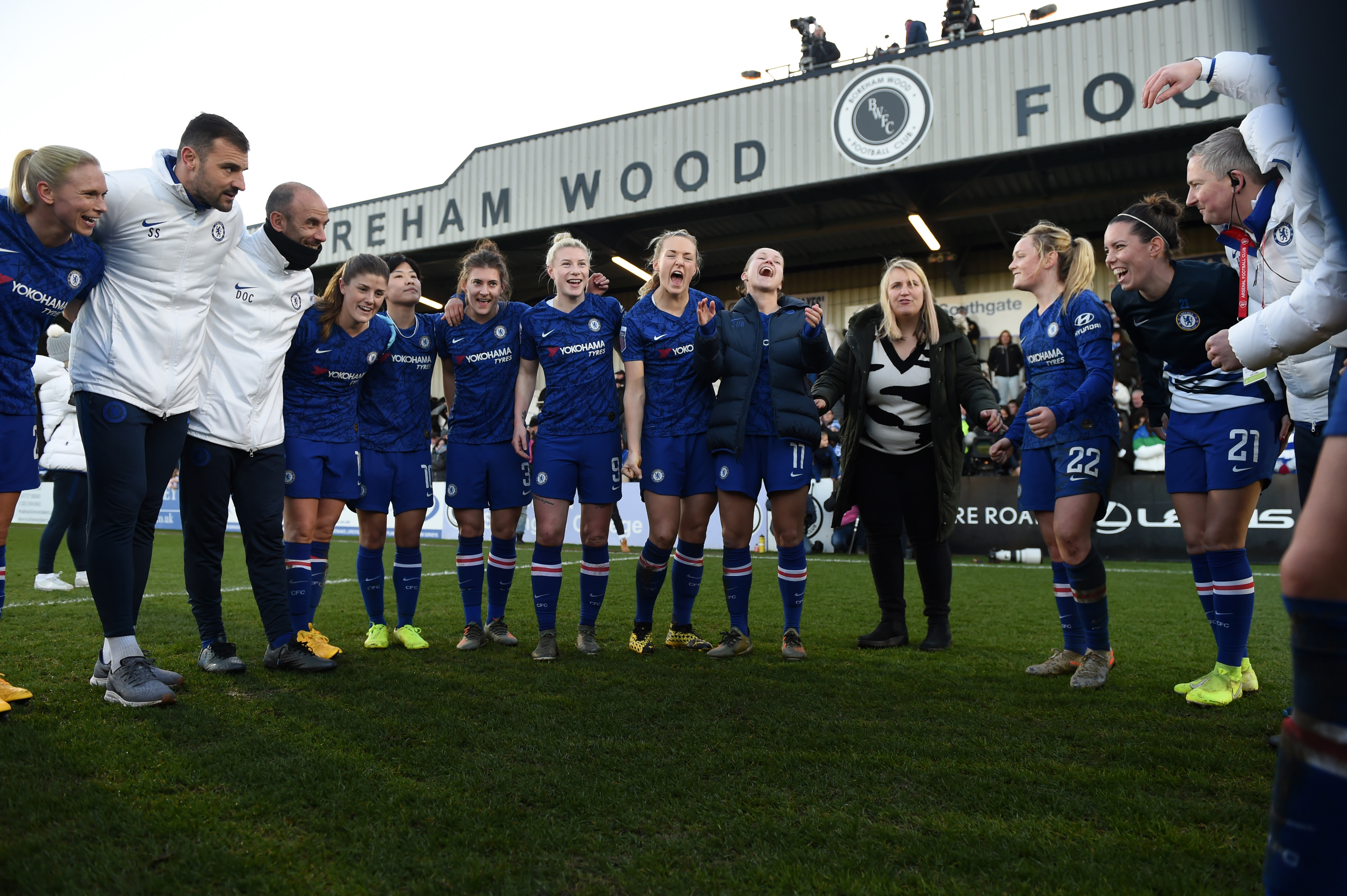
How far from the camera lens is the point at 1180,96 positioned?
13422 mm

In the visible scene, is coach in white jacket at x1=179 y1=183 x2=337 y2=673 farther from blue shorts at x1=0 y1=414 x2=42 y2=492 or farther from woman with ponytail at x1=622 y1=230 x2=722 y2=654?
woman with ponytail at x1=622 y1=230 x2=722 y2=654

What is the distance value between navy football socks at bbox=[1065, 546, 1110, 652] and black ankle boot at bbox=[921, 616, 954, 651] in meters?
0.86

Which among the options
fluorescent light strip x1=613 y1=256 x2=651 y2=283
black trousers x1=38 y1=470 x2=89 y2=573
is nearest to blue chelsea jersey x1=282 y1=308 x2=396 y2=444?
black trousers x1=38 y1=470 x2=89 y2=573

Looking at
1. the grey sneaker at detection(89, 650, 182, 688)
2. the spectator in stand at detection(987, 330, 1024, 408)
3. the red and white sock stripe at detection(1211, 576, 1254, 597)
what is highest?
the spectator in stand at detection(987, 330, 1024, 408)

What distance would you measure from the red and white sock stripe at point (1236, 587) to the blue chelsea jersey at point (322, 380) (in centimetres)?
398

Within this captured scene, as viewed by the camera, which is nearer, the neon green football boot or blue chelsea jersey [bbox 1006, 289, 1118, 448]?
the neon green football boot

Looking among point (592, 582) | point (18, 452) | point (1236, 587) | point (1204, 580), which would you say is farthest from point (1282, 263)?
point (18, 452)

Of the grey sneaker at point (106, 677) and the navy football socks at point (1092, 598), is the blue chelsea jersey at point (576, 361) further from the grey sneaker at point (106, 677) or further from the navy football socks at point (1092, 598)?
the navy football socks at point (1092, 598)

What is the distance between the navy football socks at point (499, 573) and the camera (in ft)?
14.9

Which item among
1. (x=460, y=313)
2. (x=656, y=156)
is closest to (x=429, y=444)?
(x=460, y=313)

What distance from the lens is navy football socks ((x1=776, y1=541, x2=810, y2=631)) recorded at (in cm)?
→ 432

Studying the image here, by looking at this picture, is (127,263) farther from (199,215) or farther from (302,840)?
(302,840)

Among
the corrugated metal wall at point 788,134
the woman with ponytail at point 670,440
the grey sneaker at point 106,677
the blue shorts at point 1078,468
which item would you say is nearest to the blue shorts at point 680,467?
the woman with ponytail at point 670,440

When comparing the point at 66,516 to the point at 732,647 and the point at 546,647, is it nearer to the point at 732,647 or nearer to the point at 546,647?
the point at 546,647
